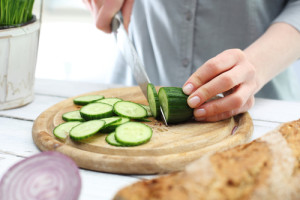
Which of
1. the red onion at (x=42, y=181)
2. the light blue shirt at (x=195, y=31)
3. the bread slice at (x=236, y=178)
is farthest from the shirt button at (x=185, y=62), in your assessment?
the red onion at (x=42, y=181)

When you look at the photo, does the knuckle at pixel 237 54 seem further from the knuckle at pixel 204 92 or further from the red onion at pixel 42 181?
the red onion at pixel 42 181

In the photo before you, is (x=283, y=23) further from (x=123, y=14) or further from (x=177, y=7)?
(x=123, y=14)

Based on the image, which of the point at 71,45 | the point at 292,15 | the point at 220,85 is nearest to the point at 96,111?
the point at 220,85

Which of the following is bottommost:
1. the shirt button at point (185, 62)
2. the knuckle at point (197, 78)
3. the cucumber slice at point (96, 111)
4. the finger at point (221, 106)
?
the shirt button at point (185, 62)

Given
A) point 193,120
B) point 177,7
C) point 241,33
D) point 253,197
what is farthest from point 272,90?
point 253,197

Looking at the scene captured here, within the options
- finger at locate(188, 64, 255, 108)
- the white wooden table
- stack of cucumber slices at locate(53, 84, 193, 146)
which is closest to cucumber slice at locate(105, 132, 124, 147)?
stack of cucumber slices at locate(53, 84, 193, 146)

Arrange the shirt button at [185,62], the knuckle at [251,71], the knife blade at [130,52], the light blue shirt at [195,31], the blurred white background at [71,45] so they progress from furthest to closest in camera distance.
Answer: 1. the blurred white background at [71,45]
2. the shirt button at [185,62]
3. the light blue shirt at [195,31]
4. the knife blade at [130,52]
5. the knuckle at [251,71]
